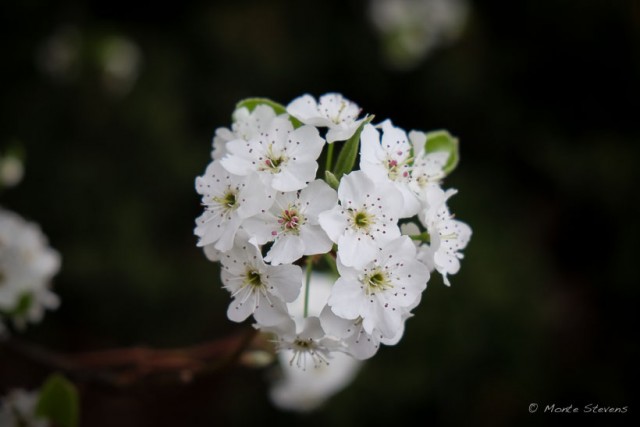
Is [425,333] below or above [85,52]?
below

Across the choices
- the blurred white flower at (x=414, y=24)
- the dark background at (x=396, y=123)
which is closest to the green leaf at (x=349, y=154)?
the dark background at (x=396, y=123)

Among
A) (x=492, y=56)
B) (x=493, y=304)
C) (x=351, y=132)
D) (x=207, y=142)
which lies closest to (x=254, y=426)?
(x=493, y=304)

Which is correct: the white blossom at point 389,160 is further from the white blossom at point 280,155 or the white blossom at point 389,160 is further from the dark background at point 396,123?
the dark background at point 396,123

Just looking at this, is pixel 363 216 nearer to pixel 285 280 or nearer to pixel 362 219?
pixel 362 219

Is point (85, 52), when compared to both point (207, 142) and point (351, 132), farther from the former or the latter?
point (351, 132)

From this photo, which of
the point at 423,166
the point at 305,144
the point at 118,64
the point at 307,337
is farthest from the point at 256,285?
the point at 118,64

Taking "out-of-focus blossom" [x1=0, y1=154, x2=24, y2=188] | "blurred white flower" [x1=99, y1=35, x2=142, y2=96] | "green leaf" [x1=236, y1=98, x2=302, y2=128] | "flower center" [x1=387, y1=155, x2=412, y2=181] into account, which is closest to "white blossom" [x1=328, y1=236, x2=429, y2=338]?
"flower center" [x1=387, y1=155, x2=412, y2=181]
